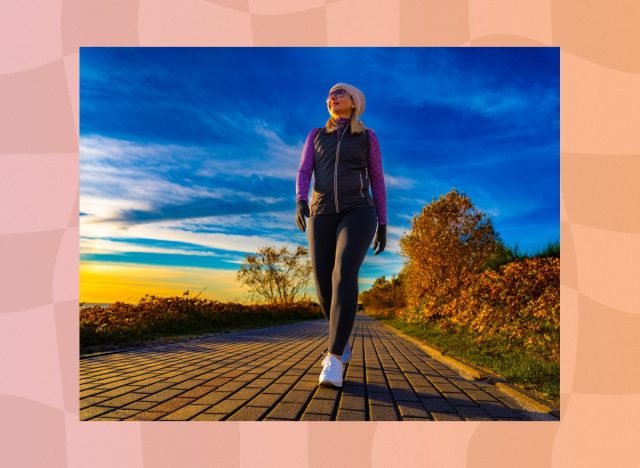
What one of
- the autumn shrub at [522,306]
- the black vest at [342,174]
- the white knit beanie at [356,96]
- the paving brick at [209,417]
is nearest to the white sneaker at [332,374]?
the paving brick at [209,417]

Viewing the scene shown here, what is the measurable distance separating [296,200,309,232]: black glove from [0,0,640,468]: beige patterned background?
3.89 ft

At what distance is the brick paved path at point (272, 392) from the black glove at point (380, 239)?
105 cm

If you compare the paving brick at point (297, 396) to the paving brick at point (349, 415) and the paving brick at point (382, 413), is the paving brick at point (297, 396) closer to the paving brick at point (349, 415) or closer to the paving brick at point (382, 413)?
the paving brick at point (349, 415)

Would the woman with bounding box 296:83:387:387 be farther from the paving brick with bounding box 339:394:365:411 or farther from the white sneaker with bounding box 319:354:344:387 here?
the paving brick with bounding box 339:394:365:411

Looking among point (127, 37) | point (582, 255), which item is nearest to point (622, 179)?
point (582, 255)

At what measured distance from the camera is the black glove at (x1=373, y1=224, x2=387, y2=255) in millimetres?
3436

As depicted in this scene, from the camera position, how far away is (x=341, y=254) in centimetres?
316

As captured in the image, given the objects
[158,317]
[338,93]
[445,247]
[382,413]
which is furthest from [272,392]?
[445,247]

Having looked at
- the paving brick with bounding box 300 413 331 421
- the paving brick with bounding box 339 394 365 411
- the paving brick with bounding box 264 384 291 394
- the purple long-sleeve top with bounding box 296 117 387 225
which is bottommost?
the paving brick with bounding box 264 384 291 394

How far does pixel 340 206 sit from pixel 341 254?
38 centimetres

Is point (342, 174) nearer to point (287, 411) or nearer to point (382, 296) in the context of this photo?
point (287, 411)

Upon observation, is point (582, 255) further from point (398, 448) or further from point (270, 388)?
point (270, 388)

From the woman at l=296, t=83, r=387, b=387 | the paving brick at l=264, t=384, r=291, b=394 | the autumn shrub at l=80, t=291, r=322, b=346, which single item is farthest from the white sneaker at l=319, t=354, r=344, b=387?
the autumn shrub at l=80, t=291, r=322, b=346

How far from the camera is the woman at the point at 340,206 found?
3.13m
